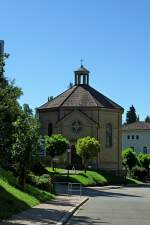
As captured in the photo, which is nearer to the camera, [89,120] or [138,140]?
[89,120]

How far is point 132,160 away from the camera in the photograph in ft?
321

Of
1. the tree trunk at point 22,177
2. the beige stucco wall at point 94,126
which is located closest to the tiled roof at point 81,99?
the beige stucco wall at point 94,126

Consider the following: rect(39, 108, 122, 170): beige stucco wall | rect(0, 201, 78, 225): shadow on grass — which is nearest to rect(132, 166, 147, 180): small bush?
rect(39, 108, 122, 170): beige stucco wall

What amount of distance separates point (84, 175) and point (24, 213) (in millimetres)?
50502

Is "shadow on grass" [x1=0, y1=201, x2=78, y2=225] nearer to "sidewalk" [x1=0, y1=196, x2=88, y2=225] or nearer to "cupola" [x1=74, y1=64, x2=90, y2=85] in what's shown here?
"sidewalk" [x1=0, y1=196, x2=88, y2=225]

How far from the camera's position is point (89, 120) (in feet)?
298

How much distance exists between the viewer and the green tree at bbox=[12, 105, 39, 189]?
103 ft

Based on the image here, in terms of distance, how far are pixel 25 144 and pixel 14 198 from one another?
20.1ft

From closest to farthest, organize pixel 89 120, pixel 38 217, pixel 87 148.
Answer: pixel 38 217, pixel 87 148, pixel 89 120

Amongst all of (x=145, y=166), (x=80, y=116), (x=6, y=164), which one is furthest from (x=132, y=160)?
(x=6, y=164)

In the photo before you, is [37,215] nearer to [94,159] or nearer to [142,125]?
[94,159]

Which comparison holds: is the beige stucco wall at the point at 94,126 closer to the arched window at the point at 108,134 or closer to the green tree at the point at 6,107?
the arched window at the point at 108,134

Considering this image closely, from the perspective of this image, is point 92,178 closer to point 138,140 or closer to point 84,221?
point 84,221

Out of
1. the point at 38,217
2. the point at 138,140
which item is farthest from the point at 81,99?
the point at 38,217
